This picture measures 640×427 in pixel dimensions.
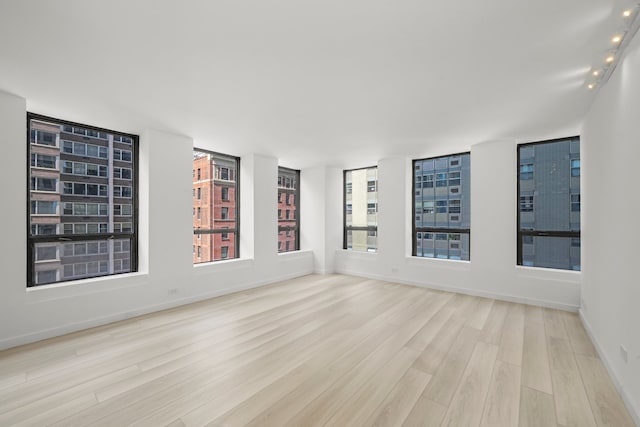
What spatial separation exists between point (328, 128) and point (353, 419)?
3.42m

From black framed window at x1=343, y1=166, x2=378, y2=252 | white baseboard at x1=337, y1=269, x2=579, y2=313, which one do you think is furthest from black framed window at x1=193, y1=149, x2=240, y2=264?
white baseboard at x1=337, y1=269, x2=579, y2=313

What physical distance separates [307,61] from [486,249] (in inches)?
176

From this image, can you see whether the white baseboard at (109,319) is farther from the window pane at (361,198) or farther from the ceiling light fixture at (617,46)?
the ceiling light fixture at (617,46)

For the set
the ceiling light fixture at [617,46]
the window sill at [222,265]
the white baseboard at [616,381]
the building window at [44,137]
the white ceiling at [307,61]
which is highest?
the ceiling light fixture at [617,46]

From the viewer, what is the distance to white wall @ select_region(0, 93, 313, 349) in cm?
296

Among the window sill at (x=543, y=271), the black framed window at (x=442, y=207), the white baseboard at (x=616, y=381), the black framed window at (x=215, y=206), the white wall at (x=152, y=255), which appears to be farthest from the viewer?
the black framed window at (x=442, y=207)

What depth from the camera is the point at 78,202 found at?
3.70 meters

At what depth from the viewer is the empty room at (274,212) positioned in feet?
6.20

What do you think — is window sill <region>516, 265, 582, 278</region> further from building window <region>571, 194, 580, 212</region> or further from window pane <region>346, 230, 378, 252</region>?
window pane <region>346, 230, 378, 252</region>

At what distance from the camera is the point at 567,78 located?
2.53 metres

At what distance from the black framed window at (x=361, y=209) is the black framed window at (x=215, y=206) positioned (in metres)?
2.94

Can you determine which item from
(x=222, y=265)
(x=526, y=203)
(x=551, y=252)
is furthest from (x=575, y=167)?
(x=222, y=265)

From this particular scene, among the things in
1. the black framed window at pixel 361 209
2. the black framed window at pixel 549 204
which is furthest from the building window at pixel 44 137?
the black framed window at pixel 549 204

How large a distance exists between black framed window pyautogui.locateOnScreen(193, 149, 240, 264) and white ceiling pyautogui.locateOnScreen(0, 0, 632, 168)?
4.68 feet
